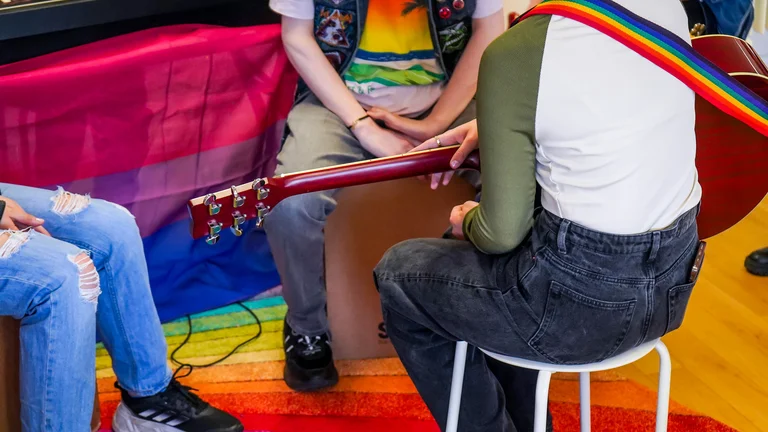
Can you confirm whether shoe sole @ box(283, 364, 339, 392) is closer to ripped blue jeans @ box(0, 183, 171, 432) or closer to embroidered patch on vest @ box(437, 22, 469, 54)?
ripped blue jeans @ box(0, 183, 171, 432)

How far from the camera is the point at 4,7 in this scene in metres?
1.70

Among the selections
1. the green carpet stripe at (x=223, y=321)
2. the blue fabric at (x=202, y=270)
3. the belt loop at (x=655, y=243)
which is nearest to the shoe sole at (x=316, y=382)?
the green carpet stripe at (x=223, y=321)

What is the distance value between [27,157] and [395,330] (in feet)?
3.21

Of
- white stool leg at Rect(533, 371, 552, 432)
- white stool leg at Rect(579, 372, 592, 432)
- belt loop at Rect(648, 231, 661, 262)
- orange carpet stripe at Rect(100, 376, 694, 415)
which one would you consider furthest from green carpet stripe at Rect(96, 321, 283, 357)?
belt loop at Rect(648, 231, 661, 262)

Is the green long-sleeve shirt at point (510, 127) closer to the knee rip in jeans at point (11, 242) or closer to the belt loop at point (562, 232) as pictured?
the belt loop at point (562, 232)

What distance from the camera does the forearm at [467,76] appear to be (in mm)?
1818

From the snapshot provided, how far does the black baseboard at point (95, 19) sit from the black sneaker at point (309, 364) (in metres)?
0.82

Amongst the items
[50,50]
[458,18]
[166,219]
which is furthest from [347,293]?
[50,50]

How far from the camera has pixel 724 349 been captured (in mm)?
1936

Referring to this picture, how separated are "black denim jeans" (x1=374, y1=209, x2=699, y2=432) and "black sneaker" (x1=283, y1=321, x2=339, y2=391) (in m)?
0.60

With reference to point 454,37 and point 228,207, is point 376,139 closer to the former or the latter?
point 454,37

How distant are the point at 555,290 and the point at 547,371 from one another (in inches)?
4.8

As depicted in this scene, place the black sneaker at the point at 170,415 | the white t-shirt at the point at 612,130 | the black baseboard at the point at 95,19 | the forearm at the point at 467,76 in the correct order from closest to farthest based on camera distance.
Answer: the white t-shirt at the point at 612,130 < the black sneaker at the point at 170,415 < the black baseboard at the point at 95,19 < the forearm at the point at 467,76

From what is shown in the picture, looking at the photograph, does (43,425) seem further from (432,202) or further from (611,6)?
(611,6)
